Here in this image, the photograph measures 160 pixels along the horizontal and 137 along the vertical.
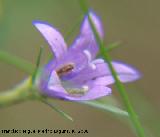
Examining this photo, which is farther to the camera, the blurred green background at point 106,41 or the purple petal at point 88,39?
the blurred green background at point 106,41

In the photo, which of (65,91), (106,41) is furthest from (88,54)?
(106,41)

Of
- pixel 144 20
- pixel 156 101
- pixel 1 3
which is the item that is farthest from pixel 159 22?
pixel 1 3

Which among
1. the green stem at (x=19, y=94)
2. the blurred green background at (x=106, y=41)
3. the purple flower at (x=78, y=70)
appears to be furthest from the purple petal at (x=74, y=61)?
the blurred green background at (x=106, y=41)

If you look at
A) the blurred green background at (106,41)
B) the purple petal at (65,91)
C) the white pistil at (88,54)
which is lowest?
the purple petal at (65,91)

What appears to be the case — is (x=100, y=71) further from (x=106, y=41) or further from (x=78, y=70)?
(x=106, y=41)

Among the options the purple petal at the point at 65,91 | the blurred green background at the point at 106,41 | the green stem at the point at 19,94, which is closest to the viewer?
the purple petal at the point at 65,91

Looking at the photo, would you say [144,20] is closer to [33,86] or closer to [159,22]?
[159,22]

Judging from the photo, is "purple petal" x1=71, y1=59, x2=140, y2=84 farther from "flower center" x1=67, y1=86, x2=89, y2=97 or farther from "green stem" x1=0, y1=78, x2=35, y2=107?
"green stem" x1=0, y1=78, x2=35, y2=107

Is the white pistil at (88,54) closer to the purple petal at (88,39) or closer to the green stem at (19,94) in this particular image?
the purple petal at (88,39)
